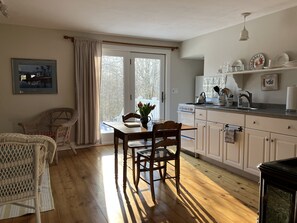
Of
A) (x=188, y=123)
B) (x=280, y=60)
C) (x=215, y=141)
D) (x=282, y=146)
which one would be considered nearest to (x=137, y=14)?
(x=188, y=123)

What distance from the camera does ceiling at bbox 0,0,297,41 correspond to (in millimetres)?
3236

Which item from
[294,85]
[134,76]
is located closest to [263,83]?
[294,85]

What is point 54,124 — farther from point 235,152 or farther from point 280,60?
point 280,60

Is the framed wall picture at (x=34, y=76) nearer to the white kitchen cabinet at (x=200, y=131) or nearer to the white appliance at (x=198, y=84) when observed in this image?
the white kitchen cabinet at (x=200, y=131)

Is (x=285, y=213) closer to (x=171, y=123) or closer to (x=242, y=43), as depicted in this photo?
(x=171, y=123)

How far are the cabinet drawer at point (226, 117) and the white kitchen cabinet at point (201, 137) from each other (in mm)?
205

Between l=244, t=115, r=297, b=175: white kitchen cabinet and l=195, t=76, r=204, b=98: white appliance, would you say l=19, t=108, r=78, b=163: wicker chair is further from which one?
l=195, t=76, r=204, b=98: white appliance

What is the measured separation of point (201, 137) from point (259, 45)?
5.75ft

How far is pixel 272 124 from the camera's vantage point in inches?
118

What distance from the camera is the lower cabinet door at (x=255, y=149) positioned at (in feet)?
10.1

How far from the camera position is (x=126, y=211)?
8.15 feet

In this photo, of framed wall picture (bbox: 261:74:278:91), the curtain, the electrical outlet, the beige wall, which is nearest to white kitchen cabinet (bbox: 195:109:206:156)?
framed wall picture (bbox: 261:74:278:91)

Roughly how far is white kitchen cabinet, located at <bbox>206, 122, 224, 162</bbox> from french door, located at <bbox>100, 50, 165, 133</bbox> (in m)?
2.07

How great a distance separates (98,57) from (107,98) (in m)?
0.90
